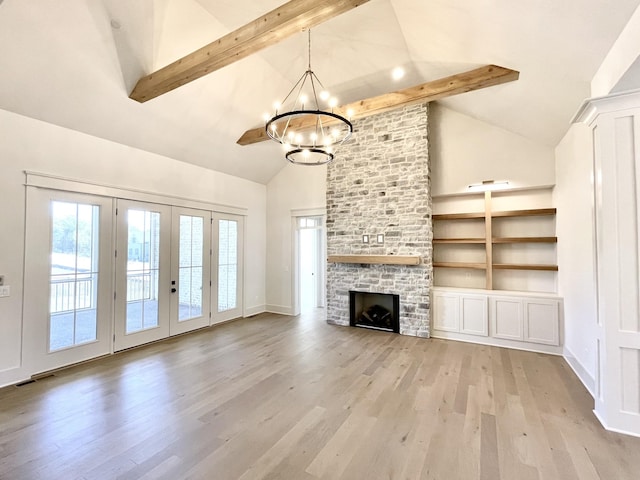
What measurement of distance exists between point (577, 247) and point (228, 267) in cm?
597

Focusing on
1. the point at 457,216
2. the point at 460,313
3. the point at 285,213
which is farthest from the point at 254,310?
the point at 457,216

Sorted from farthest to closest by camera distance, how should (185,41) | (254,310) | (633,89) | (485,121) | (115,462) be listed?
(254,310) < (485,121) < (185,41) < (633,89) < (115,462)

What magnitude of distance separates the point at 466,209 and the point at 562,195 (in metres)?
1.42

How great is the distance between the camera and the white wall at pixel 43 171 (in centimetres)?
347

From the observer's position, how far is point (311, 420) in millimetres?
2748

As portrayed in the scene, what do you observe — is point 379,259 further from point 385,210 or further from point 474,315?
point 474,315

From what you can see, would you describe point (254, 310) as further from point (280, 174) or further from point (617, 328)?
point (617, 328)

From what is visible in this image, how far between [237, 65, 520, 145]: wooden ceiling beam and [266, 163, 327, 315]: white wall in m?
1.52

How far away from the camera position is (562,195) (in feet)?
14.5

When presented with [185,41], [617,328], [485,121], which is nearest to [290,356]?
[617,328]

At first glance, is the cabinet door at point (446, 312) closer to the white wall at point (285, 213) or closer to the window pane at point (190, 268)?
the white wall at point (285, 213)

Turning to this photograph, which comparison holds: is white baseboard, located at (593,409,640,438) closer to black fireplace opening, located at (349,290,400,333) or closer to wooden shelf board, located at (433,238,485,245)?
wooden shelf board, located at (433,238,485,245)

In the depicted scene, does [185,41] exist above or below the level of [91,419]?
above

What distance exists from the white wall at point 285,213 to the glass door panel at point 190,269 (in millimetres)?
1691
